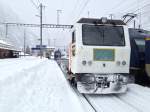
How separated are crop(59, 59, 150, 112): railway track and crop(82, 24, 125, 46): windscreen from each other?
1925mm

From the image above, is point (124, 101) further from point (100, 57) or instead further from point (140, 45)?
point (140, 45)

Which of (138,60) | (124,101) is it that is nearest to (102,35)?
(124,101)

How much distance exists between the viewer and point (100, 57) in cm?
1012

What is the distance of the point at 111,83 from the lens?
32.4 feet

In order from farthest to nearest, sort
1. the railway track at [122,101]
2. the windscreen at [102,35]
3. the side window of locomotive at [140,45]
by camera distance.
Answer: the side window of locomotive at [140,45]
the windscreen at [102,35]
the railway track at [122,101]

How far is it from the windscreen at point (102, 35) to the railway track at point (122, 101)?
1.92 meters

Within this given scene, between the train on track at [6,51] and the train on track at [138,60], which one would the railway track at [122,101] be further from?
the train on track at [6,51]

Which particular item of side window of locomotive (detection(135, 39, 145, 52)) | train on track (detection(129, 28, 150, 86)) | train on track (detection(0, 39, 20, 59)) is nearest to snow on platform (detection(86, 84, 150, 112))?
train on track (detection(129, 28, 150, 86))

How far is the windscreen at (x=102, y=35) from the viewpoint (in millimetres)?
10328

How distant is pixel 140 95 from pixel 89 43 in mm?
2625

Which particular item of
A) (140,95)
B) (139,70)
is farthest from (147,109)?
(139,70)

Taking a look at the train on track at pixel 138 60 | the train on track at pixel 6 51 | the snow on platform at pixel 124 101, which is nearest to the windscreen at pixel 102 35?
the snow on platform at pixel 124 101

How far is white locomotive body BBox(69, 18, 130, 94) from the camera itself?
9.89 m

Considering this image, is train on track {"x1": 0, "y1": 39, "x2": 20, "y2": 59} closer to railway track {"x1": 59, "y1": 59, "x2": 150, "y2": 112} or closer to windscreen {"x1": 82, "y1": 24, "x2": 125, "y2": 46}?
windscreen {"x1": 82, "y1": 24, "x2": 125, "y2": 46}
